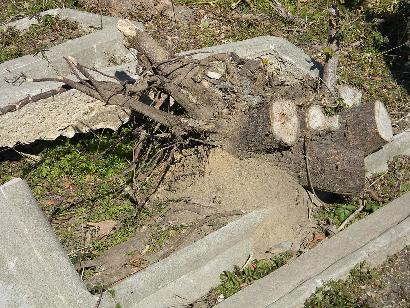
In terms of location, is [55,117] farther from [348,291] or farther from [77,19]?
[348,291]

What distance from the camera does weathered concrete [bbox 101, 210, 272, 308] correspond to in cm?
485

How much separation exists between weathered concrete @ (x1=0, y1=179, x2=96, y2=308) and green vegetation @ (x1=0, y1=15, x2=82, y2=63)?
11.6 feet

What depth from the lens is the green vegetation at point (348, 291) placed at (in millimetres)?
5102

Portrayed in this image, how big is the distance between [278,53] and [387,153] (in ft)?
5.20

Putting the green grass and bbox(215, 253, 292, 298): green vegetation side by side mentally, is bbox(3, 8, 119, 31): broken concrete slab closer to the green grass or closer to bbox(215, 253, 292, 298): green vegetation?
the green grass

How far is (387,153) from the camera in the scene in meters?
6.58

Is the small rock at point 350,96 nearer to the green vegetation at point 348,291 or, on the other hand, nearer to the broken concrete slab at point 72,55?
the green vegetation at point 348,291

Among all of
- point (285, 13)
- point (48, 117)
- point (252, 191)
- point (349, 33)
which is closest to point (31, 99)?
point (48, 117)

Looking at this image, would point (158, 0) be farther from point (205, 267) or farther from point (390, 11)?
point (205, 267)

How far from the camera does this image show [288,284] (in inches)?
203

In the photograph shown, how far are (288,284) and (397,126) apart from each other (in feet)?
8.59

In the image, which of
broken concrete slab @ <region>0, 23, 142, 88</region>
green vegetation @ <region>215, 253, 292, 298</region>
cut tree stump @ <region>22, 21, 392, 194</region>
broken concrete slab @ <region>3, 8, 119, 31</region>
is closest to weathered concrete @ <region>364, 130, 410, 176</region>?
cut tree stump @ <region>22, 21, 392, 194</region>

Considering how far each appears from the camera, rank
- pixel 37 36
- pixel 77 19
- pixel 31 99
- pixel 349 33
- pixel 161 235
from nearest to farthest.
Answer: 1. pixel 161 235
2. pixel 31 99
3. pixel 37 36
4. pixel 77 19
5. pixel 349 33

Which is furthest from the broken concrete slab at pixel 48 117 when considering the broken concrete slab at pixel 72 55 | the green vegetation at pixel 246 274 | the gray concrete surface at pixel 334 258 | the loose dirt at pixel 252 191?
the gray concrete surface at pixel 334 258
